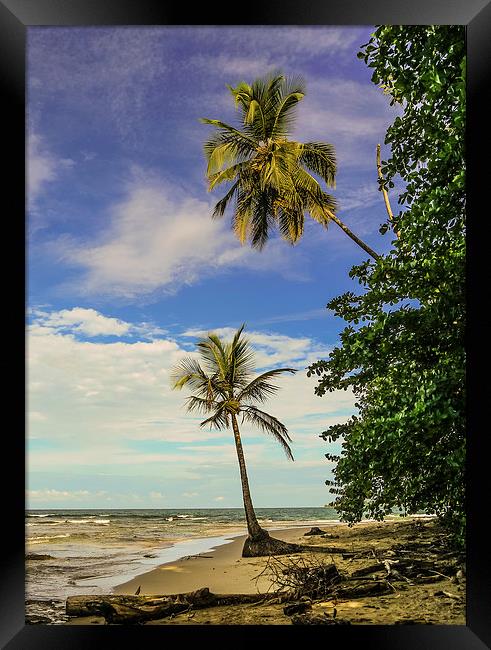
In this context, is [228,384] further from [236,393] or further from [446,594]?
[446,594]

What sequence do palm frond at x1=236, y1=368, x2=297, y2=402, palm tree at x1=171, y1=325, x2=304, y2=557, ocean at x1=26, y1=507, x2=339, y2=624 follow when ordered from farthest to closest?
palm frond at x1=236, y1=368, x2=297, y2=402
palm tree at x1=171, y1=325, x2=304, y2=557
ocean at x1=26, y1=507, x2=339, y2=624

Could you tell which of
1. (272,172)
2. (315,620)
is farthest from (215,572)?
(272,172)

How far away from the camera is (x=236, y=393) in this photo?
505 cm

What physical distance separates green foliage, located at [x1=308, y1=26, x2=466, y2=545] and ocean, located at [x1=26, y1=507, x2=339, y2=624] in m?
2.25

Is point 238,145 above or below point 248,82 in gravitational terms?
below

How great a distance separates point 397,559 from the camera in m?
4.08

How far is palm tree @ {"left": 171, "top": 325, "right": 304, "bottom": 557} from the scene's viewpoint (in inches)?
191

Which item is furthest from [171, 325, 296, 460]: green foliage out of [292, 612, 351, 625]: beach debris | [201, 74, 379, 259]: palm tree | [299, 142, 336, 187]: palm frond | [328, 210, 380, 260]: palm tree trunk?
[292, 612, 351, 625]: beach debris

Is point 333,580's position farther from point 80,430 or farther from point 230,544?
point 80,430

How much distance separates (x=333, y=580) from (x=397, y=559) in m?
0.45

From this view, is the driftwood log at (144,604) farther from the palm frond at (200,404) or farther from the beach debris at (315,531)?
the palm frond at (200,404)

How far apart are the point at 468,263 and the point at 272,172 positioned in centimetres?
252

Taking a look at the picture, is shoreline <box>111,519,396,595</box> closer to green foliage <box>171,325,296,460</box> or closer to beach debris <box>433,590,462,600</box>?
green foliage <box>171,325,296,460</box>
